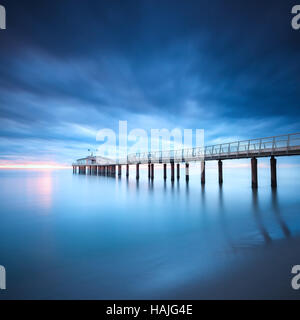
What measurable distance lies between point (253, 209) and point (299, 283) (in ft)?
22.1

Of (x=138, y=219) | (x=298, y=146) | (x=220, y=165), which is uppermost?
(x=298, y=146)

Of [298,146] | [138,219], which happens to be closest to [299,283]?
[138,219]

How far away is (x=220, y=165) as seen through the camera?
58.1 ft

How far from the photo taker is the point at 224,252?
4.20 metres

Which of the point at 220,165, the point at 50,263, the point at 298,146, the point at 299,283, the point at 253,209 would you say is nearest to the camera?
the point at 299,283

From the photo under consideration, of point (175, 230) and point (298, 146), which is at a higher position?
point (298, 146)

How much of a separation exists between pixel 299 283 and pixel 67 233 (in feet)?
20.3

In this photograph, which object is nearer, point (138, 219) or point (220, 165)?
point (138, 219)
